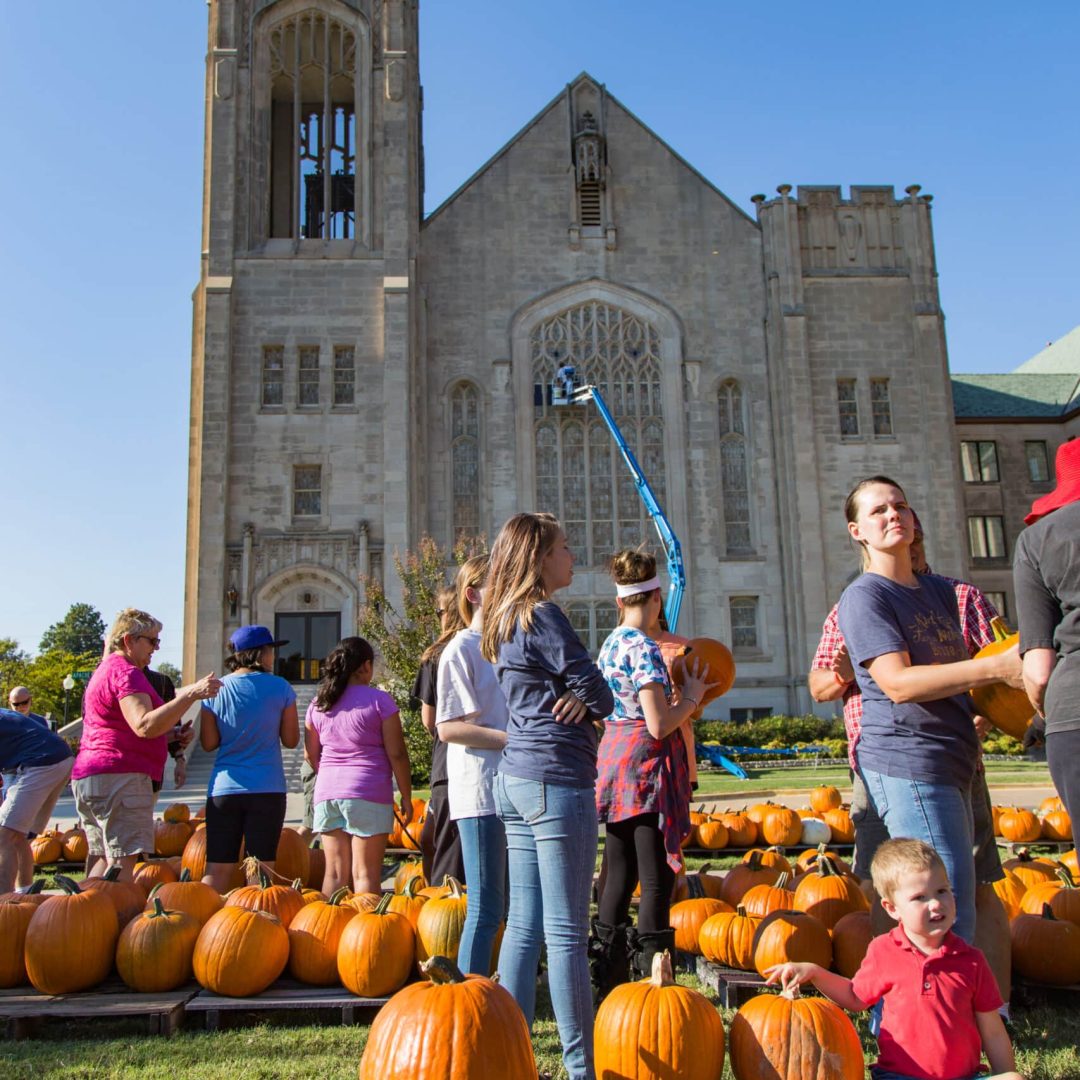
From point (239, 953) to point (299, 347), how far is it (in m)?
25.7

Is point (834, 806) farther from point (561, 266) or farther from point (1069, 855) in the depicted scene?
point (561, 266)

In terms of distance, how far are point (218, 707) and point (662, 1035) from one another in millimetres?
3599

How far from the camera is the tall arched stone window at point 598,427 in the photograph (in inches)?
1164

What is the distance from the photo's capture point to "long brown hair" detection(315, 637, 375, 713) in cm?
609

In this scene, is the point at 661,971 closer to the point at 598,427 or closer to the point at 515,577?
the point at 515,577

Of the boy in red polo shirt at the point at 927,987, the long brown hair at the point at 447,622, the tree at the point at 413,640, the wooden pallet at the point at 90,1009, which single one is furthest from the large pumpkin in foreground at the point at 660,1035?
the tree at the point at 413,640

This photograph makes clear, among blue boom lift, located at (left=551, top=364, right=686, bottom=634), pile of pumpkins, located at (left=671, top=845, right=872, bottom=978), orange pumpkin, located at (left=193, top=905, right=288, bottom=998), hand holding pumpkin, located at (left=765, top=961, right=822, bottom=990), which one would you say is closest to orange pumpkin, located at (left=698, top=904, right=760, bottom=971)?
pile of pumpkins, located at (left=671, top=845, right=872, bottom=978)

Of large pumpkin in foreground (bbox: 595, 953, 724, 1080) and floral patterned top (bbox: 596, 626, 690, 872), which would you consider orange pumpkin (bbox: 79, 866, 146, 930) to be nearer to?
floral patterned top (bbox: 596, 626, 690, 872)

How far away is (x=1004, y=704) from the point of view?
149 inches

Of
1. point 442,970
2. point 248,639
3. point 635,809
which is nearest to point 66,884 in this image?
point 248,639

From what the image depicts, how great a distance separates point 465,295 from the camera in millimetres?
30156

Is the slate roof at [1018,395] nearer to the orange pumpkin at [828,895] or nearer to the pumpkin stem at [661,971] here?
the orange pumpkin at [828,895]

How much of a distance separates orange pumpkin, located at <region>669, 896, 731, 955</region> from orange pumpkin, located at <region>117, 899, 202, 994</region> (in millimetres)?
2437

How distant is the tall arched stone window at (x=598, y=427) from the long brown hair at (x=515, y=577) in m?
25.3
